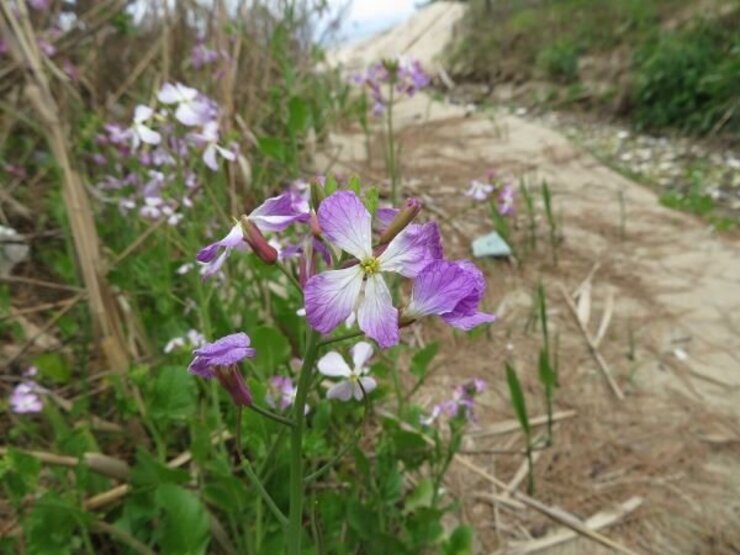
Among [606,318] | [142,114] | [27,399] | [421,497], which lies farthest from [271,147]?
[606,318]

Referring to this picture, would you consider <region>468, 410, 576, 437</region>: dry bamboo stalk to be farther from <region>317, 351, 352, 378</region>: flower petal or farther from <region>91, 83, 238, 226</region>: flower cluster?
<region>91, 83, 238, 226</region>: flower cluster

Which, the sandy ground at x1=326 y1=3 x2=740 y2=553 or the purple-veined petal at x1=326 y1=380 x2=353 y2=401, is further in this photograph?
the sandy ground at x1=326 y1=3 x2=740 y2=553

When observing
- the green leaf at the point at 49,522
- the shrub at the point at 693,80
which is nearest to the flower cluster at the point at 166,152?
the green leaf at the point at 49,522

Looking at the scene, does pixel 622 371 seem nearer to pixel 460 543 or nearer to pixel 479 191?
pixel 479 191

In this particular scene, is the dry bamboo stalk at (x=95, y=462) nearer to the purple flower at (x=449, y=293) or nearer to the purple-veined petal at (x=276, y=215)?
the purple-veined petal at (x=276, y=215)

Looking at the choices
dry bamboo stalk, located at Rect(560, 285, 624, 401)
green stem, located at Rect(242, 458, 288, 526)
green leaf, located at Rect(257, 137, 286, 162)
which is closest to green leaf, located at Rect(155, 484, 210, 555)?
green stem, located at Rect(242, 458, 288, 526)

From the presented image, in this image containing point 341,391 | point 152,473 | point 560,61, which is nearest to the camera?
point 341,391
